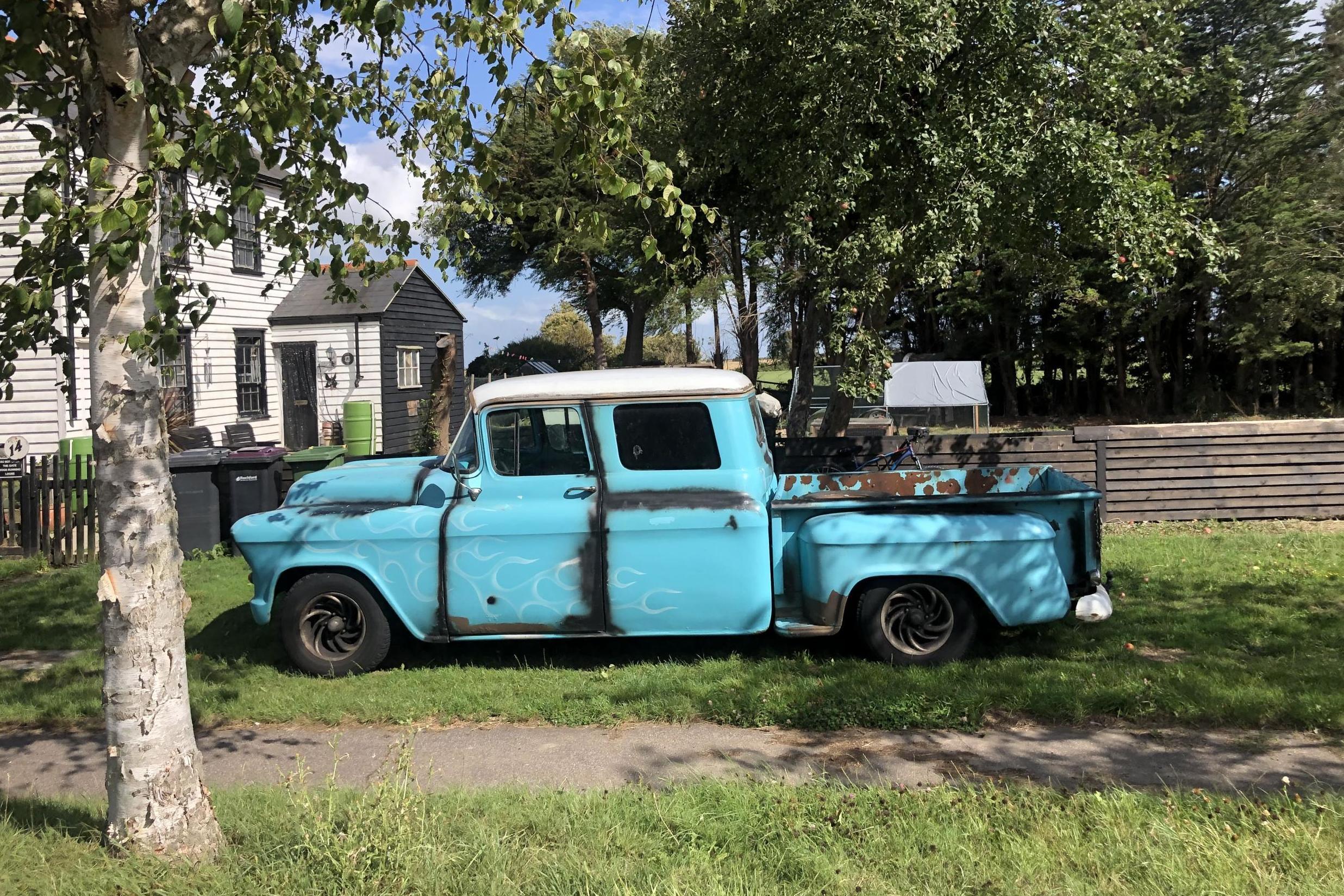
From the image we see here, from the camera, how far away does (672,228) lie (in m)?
11.9

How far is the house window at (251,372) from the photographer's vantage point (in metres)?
20.6

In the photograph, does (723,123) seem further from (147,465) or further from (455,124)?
(147,465)

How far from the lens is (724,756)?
5.08 metres

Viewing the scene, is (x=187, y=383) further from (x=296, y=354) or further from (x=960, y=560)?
(x=960, y=560)

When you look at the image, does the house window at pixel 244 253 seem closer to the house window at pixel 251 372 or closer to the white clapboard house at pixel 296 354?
the white clapboard house at pixel 296 354

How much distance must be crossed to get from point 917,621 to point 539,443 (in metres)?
2.68

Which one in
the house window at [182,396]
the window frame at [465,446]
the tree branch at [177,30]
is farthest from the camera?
the house window at [182,396]

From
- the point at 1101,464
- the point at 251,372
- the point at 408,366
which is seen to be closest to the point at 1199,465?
the point at 1101,464

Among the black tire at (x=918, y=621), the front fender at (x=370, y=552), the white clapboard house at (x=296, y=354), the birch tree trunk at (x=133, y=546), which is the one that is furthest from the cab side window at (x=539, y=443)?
the white clapboard house at (x=296, y=354)

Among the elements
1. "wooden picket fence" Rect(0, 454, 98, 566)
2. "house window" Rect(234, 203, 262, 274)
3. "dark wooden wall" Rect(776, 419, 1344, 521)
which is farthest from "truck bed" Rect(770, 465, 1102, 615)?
"house window" Rect(234, 203, 262, 274)

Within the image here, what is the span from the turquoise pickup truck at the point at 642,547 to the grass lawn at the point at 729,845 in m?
1.90

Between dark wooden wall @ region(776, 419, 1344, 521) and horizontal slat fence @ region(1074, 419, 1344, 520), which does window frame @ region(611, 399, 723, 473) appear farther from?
horizontal slat fence @ region(1074, 419, 1344, 520)

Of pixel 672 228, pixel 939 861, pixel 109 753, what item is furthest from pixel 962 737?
pixel 672 228

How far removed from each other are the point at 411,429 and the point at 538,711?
64.1 feet
